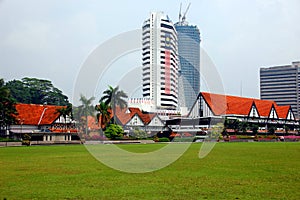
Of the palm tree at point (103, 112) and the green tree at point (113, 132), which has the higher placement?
the palm tree at point (103, 112)

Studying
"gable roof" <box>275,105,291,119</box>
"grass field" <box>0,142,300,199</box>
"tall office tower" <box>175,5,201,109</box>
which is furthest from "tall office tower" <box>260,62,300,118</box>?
"grass field" <box>0,142,300,199</box>

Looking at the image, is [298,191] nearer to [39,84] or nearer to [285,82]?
[39,84]

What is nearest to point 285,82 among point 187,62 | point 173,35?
point 173,35

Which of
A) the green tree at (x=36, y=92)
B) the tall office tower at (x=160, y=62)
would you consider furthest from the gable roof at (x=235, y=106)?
the green tree at (x=36, y=92)

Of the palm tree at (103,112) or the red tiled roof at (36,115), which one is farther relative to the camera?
the red tiled roof at (36,115)

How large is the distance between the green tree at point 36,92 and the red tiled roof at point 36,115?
23299 millimetres

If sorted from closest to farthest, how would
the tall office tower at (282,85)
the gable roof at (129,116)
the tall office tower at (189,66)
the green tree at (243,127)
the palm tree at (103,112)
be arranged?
the palm tree at (103,112) → the gable roof at (129,116) → the green tree at (243,127) → the tall office tower at (189,66) → the tall office tower at (282,85)

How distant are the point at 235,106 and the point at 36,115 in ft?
141

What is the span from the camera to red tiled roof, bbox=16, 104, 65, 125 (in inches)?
2594

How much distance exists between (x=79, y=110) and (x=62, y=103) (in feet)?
136

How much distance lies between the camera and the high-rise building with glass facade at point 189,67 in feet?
287

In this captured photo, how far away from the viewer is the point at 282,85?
172750 millimetres

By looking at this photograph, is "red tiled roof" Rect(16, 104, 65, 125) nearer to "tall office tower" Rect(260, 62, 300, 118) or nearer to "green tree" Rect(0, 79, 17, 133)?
"green tree" Rect(0, 79, 17, 133)

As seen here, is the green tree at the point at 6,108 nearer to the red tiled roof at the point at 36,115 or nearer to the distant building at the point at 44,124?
the distant building at the point at 44,124
